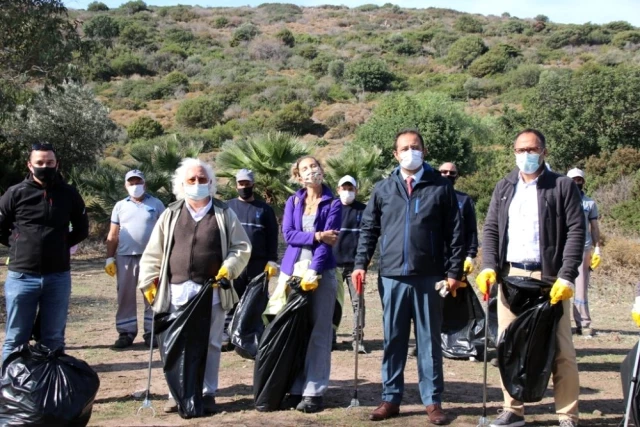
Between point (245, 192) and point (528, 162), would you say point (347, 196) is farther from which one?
point (528, 162)

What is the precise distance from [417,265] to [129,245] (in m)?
4.17

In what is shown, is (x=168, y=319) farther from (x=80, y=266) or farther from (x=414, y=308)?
(x=80, y=266)

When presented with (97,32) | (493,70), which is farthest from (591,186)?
(97,32)

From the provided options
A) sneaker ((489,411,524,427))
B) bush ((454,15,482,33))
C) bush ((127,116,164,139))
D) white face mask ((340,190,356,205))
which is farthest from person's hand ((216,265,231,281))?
bush ((454,15,482,33))

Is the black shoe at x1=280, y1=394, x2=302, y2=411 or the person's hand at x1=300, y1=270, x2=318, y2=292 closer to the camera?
the person's hand at x1=300, y1=270, x2=318, y2=292

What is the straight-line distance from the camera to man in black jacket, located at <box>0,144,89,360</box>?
6.00 m

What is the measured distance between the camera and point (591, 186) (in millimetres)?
21812

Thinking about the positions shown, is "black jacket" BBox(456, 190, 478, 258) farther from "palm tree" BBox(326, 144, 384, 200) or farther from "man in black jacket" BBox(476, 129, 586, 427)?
"palm tree" BBox(326, 144, 384, 200)

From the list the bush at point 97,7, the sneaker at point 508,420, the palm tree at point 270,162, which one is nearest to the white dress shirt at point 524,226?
the sneaker at point 508,420

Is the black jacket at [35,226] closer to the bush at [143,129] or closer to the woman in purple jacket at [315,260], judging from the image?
the woman in purple jacket at [315,260]

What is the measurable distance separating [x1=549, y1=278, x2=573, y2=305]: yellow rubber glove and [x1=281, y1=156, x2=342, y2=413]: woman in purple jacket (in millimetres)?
1722

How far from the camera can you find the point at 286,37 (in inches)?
2736

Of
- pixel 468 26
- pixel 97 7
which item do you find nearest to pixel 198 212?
pixel 468 26

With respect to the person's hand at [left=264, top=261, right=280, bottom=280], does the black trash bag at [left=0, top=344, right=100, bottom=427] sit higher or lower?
lower
